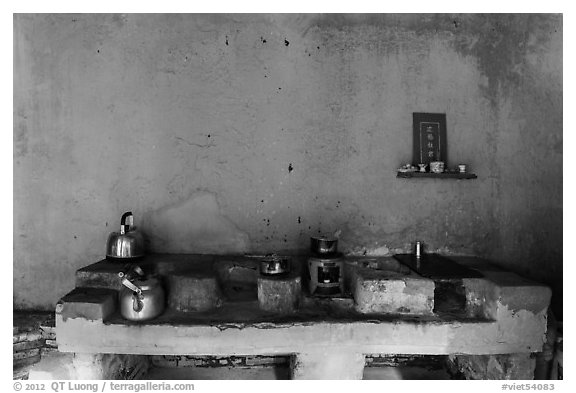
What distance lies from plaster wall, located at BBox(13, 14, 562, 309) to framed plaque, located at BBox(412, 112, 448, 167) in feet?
0.26

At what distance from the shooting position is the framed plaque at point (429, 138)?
11.3 ft

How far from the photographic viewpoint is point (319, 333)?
249 cm

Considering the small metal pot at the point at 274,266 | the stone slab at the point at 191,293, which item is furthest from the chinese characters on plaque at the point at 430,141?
the stone slab at the point at 191,293

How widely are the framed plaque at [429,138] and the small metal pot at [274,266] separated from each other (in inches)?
64.6

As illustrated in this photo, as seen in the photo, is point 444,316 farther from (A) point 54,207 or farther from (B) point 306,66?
(A) point 54,207

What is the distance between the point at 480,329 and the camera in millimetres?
2514

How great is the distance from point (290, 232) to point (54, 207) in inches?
88.8

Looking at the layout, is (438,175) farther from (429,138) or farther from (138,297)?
(138,297)

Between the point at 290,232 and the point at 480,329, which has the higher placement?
the point at 290,232

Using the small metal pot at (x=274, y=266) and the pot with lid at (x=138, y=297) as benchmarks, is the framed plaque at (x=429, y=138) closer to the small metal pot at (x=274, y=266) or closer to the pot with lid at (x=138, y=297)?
the small metal pot at (x=274, y=266)

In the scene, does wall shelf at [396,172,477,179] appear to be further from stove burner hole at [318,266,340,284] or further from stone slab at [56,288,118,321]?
stone slab at [56,288,118,321]

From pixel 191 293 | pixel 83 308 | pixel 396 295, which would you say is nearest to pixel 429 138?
pixel 396 295

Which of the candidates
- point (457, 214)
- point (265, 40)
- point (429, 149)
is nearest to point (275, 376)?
point (457, 214)

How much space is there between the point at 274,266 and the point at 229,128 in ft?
4.70
